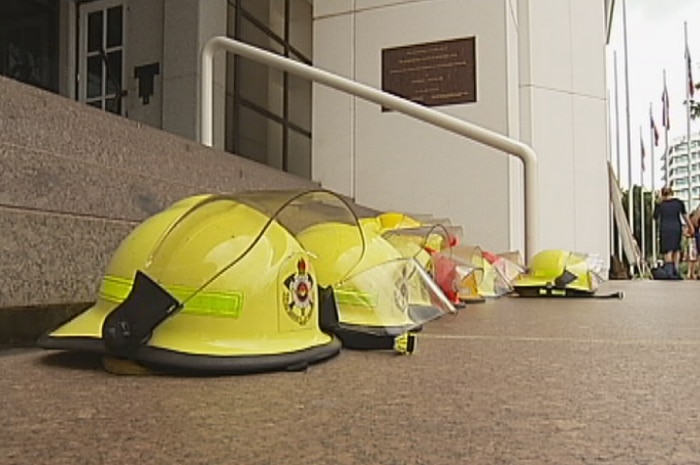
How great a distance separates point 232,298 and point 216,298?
0.08ft

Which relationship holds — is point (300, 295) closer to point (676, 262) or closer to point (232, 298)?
point (232, 298)

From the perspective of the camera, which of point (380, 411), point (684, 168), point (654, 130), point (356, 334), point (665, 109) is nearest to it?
point (380, 411)

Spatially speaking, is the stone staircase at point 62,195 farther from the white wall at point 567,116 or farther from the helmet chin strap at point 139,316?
the white wall at point 567,116

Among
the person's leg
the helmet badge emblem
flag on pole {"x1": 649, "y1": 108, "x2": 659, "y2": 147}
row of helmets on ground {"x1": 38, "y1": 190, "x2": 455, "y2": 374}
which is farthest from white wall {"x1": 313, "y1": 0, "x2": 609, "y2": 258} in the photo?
flag on pole {"x1": 649, "y1": 108, "x2": 659, "y2": 147}

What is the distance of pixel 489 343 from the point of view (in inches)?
61.9

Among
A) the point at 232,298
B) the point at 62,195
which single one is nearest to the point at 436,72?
the point at 62,195

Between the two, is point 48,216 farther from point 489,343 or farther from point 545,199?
point 545,199

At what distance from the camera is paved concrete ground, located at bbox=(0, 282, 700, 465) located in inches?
27.7

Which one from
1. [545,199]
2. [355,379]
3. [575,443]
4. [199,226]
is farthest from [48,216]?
[545,199]

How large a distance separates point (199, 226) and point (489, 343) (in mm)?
713

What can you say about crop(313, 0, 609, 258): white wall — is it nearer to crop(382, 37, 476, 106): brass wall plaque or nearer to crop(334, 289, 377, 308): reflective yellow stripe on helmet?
crop(382, 37, 476, 106): brass wall plaque

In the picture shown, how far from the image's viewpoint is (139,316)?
3.54 ft

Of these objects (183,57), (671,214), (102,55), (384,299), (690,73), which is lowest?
(384,299)

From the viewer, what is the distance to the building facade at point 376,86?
5.03 m
